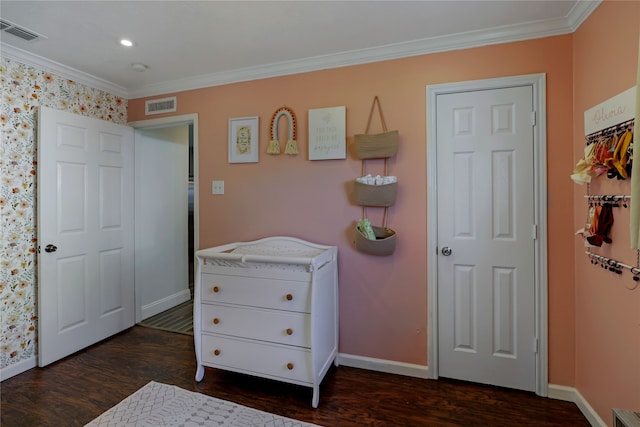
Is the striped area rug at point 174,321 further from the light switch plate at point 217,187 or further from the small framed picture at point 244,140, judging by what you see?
the small framed picture at point 244,140

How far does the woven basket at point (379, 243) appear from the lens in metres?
2.15

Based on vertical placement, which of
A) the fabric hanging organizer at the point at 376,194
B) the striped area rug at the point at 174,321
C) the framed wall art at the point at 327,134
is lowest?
the striped area rug at the point at 174,321

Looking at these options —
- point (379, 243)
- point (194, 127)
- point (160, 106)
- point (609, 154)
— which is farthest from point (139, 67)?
point (609, 154)

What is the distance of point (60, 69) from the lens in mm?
2525

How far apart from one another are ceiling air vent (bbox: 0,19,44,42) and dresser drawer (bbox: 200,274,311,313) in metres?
1.94

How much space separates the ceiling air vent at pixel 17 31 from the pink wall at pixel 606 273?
10.9ft

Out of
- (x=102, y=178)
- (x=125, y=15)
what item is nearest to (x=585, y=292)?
(x=125, y=15)

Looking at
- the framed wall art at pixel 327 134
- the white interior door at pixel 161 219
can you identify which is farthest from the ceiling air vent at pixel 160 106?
the framed wall art at pixel 327 134

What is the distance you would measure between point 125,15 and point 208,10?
511mm

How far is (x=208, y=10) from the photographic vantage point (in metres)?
1.80

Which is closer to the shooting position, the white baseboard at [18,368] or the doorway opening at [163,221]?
the white baseboard at [18,368]

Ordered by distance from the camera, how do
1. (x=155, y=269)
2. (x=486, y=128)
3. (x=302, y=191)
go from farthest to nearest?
1. (x=155, y=269)
2. (x=302, y=191)
3. (x=486, y=128)

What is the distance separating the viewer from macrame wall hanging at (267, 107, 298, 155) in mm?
2445

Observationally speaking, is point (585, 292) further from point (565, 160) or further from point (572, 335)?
point (565, 160)
